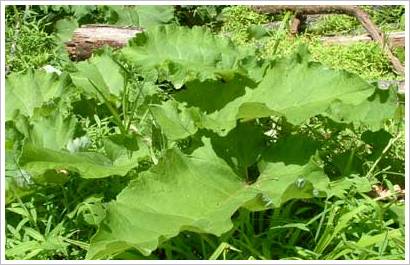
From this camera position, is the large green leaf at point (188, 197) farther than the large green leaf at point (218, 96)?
No

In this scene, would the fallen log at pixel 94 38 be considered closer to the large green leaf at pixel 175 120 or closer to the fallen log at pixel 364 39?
the fallen log at pixel 364 39

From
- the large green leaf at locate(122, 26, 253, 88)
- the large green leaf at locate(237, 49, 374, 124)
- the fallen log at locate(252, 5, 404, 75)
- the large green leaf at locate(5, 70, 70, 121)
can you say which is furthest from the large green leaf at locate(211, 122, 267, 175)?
the fallen log at locate(252, 5, 404, 75)

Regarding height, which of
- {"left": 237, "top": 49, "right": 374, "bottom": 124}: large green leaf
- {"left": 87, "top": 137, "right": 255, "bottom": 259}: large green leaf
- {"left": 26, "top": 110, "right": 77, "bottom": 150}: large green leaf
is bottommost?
{"left": 87, "top": 137, "right": 255, "bottom": 259}: large green leaf

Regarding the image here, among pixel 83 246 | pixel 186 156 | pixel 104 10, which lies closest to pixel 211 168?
pixel 186 156

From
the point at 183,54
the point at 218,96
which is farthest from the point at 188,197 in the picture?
the point at 183,54

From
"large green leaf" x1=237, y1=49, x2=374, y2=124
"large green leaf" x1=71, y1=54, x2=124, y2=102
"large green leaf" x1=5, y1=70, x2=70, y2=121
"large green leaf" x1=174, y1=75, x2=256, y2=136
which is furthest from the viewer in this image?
"large green leaf" x1=71, y1=54, x2=124, y2=102

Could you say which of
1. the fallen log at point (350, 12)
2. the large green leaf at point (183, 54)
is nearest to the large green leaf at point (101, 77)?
the large green leaf at point (183, 54)

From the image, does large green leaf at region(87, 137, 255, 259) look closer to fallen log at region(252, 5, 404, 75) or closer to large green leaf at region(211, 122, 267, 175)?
large green leaf at region(211, 122, 267, 175)

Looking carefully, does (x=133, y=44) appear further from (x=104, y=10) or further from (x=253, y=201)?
(x=104, y=10)
